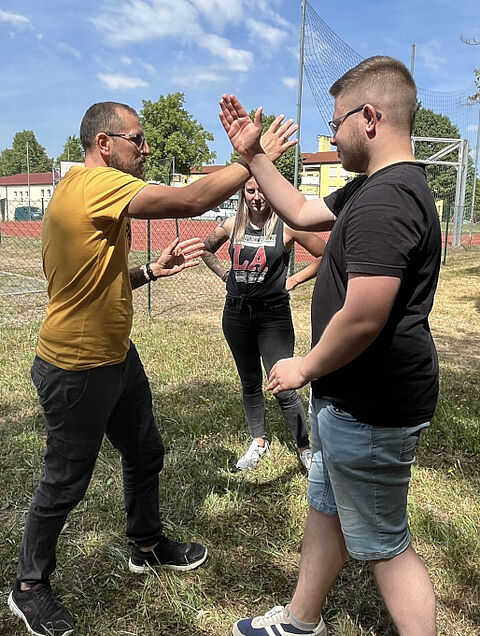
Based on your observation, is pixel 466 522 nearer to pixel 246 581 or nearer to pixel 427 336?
pixel 246 581

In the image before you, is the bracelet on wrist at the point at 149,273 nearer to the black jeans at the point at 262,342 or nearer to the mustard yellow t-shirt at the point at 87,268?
the mustard yellow t-shirt at the point at 87,268

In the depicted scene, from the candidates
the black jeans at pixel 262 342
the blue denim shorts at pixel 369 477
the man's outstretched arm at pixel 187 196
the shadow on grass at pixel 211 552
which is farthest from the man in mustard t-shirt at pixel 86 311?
the black jeans at pixel 262 342

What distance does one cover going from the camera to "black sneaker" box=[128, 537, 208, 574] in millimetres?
2561

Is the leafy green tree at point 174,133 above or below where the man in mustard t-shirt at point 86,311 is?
above

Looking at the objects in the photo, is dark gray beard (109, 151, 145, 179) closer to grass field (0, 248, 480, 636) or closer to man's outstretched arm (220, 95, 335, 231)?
man's outstretched arm (220, 95, 335, 231)

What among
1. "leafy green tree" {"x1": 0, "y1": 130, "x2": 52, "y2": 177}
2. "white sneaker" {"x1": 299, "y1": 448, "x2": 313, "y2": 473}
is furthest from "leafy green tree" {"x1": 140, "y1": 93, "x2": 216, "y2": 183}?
"white sneaker" {"x1": 299, "y1": 448, "x2": 313, "y2": 473}

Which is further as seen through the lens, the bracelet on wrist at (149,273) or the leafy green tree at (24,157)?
the leafy green tree at (24,157)

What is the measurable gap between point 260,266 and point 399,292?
1.99 m

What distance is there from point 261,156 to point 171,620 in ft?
6.30

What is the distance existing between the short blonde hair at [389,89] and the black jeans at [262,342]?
194cm

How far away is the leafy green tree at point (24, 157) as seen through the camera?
70938 mm

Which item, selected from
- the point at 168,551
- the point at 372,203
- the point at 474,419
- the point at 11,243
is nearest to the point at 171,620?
the point at 168,551

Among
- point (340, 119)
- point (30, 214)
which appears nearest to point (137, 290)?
point (340, 119)

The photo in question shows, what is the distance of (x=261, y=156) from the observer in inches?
Result: 81.2
